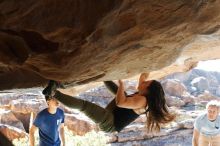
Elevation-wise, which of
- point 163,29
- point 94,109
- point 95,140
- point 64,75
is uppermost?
point 163,29

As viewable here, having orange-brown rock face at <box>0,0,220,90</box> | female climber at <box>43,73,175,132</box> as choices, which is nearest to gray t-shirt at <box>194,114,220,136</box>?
female climber at <box>43,73,175,132</box>

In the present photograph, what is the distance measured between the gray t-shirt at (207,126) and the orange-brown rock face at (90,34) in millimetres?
1612

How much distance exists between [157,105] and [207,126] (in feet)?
3.79

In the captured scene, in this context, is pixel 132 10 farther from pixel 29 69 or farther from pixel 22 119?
pixel 22 119

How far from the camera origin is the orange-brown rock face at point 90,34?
1.99 m

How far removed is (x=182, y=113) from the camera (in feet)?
44.0

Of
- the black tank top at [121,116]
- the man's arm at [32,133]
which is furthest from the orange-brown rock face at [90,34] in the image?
the man's arm at [32,133]

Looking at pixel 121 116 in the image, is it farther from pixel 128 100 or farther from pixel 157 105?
pixel 157 105

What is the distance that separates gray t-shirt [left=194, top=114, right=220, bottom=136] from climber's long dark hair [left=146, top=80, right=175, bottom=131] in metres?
0.98

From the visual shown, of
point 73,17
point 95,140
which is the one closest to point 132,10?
point 73,17

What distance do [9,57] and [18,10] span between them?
0.51 metres

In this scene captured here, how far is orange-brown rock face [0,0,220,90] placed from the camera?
6.51 feet

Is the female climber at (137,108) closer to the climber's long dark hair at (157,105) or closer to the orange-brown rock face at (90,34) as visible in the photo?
the climber's long dark hair at (157,105)

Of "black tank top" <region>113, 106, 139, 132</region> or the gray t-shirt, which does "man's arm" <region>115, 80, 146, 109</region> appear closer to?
"black tank top" <region>113, 106, 139, 132</region>
